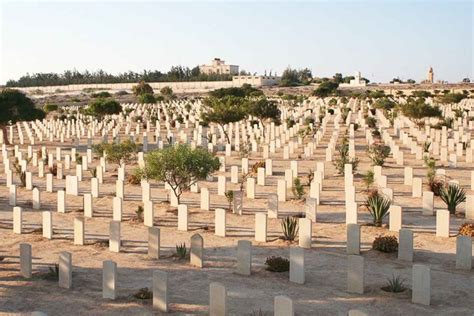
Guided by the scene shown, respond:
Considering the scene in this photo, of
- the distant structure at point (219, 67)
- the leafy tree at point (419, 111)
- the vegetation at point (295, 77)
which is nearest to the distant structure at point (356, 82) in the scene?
the vegetation at point (295, 77)

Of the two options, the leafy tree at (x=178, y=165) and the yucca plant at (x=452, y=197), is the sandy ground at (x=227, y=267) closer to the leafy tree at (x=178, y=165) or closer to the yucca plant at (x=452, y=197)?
the yucca plant at (x=452, y=197)

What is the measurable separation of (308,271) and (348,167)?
9.92 meters

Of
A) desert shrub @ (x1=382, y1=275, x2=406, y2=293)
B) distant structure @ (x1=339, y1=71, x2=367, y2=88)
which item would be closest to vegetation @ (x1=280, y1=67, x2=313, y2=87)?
distant structure @ (x1=339, y1=71, x2=367, y2=88)

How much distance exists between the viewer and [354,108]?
60.7 meters

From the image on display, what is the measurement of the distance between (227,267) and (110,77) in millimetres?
139770

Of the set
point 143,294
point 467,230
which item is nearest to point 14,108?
point 143,294

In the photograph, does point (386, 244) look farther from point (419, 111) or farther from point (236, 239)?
point (419, 111)

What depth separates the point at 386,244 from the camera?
42.3 ft

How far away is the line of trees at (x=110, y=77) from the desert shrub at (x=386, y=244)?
383ft

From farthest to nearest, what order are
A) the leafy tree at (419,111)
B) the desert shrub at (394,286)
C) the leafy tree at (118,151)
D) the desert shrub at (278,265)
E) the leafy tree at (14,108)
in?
the leafy tree at (419,111), the leafy tree at (14,108), the leafy tree at (118,151), the desert shrub at (278,265), the desert shrub at (394,286)

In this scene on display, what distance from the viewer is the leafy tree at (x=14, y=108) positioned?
107 feet

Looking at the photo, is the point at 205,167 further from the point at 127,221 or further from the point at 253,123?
the point at 253,123

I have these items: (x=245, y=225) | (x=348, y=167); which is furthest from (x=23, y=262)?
(x=348, y=167)

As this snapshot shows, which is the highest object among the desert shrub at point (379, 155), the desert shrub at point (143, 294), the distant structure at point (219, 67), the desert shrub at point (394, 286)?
the distant structure at point (219, 67)
